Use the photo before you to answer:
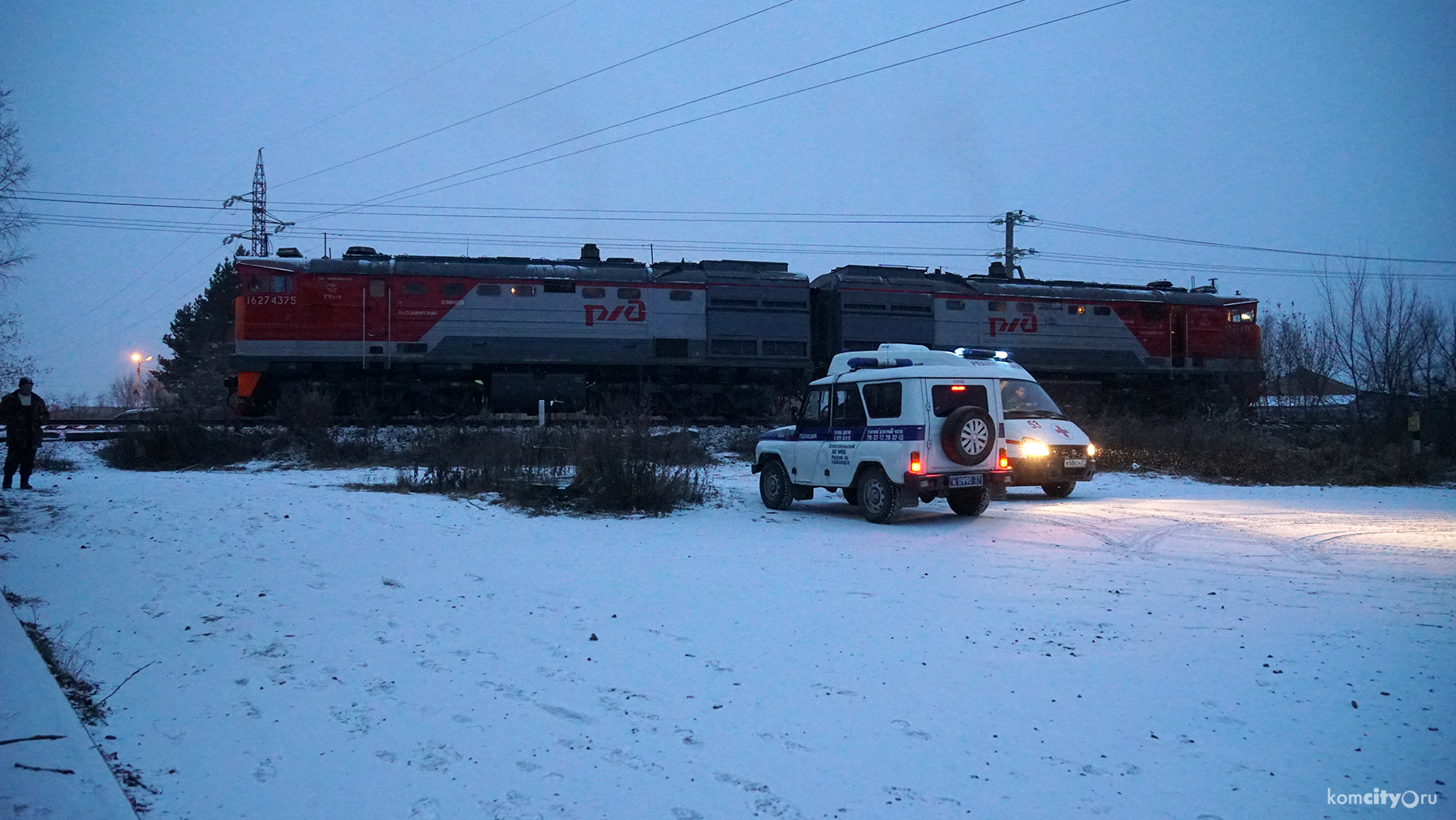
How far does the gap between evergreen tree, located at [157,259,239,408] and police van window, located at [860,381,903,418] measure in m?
32.6

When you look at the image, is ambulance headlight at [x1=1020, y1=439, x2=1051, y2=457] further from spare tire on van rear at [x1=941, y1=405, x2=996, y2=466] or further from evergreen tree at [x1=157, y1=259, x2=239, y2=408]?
evergreen tree at [x1=157, y1=259, x2=239, y2=408]

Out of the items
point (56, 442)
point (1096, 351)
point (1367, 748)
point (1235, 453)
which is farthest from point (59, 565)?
point (1096, 351)

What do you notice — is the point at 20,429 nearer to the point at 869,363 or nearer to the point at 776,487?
the point at 776,487

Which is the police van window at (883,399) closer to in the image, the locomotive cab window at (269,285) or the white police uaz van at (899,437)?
the white police uaz van at (899,437)

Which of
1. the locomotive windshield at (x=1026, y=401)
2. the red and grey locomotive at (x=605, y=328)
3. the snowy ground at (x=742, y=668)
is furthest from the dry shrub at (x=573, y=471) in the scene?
the red and grey locomotive at (x=605, y=328)

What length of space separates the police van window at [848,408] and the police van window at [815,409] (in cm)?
23

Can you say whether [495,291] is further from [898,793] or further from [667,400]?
[898,793]

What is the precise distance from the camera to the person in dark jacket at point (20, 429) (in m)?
11.4

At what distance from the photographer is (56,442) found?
18.2 meters


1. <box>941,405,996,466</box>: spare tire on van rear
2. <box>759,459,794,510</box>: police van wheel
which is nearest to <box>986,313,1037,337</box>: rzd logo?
<box>759,459,794,510</box>: police van wheel

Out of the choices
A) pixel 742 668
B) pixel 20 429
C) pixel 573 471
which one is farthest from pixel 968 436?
pixel 20 429

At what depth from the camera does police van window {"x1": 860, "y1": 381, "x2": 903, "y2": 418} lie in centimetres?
1054

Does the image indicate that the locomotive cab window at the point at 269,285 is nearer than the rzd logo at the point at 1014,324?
Yes

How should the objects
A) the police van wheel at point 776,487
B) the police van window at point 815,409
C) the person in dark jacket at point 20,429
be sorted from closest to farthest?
1. the person in dark jacket at point 20,429
2. the police van window at point 815,409
3. the police van wheel at point 776,487
